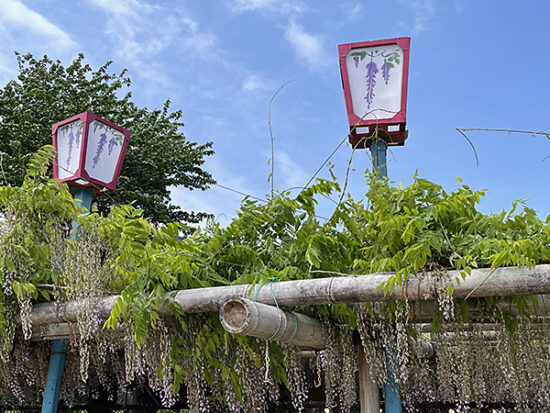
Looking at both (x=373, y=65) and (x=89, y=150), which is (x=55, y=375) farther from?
(x=373, y=65)

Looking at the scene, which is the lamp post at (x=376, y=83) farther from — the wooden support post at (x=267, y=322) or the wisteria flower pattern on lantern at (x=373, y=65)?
the wooden support post at (x=267, y=322)

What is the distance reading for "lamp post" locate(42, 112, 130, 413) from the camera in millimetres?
4709

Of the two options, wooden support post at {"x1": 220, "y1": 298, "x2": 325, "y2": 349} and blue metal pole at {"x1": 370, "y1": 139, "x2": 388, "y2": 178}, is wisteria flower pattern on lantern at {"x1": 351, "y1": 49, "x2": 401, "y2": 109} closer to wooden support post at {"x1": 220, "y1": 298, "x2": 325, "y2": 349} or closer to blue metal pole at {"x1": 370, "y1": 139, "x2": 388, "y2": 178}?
blue metal pole at {"x1": 370, "y1": 139, "x2": 388, "y2": 178}

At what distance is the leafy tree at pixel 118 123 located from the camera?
12141mm

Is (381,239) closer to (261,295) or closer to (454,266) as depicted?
(454,266)

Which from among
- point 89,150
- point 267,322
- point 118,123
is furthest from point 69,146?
point 118,123

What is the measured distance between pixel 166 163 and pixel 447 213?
11.0 metres

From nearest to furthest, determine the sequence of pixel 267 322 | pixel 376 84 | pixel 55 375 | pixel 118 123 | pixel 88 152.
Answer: pixel 267 322 → pixel 376 84 → pixel 55 375 → pixel 88 152 → pixel 118 123

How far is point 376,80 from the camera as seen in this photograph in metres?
3.71

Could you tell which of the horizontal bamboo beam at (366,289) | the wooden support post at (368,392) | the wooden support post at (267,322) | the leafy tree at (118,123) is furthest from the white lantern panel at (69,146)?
the leafy tree at (118,123)

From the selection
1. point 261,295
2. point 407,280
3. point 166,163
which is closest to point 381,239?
point 407,280

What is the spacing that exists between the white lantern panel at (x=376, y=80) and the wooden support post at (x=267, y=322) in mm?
1440

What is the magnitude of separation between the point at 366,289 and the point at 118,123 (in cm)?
1156

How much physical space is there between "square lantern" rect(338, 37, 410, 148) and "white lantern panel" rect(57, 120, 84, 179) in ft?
7.71
